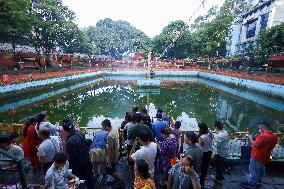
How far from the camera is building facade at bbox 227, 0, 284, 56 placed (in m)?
41.2

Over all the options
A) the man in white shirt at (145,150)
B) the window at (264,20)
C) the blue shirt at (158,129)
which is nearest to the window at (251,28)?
the window at (264,20)

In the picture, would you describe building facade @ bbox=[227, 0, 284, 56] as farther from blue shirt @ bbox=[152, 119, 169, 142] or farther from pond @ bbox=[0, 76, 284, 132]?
blue shirt @ bbox=[152, 119, 169, 142]

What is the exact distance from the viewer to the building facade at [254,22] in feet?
135

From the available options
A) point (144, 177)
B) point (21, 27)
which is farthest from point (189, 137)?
point (21, 27)

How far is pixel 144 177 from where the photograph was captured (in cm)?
340

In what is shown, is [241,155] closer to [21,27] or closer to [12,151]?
[12,151]

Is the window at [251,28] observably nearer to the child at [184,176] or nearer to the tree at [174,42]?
the tree at [174,42]

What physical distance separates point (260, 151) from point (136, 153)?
2.98 m

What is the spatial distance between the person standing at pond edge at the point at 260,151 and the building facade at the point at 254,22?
120ft

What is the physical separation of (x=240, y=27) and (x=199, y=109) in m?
43.3

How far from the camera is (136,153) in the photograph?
4.37 meters

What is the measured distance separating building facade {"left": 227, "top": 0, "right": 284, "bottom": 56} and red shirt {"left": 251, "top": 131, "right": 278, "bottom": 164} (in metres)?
36.6

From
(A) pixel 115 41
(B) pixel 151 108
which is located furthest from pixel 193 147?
(A) pixel 115 41

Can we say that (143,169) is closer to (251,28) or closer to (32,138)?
(32,138)
